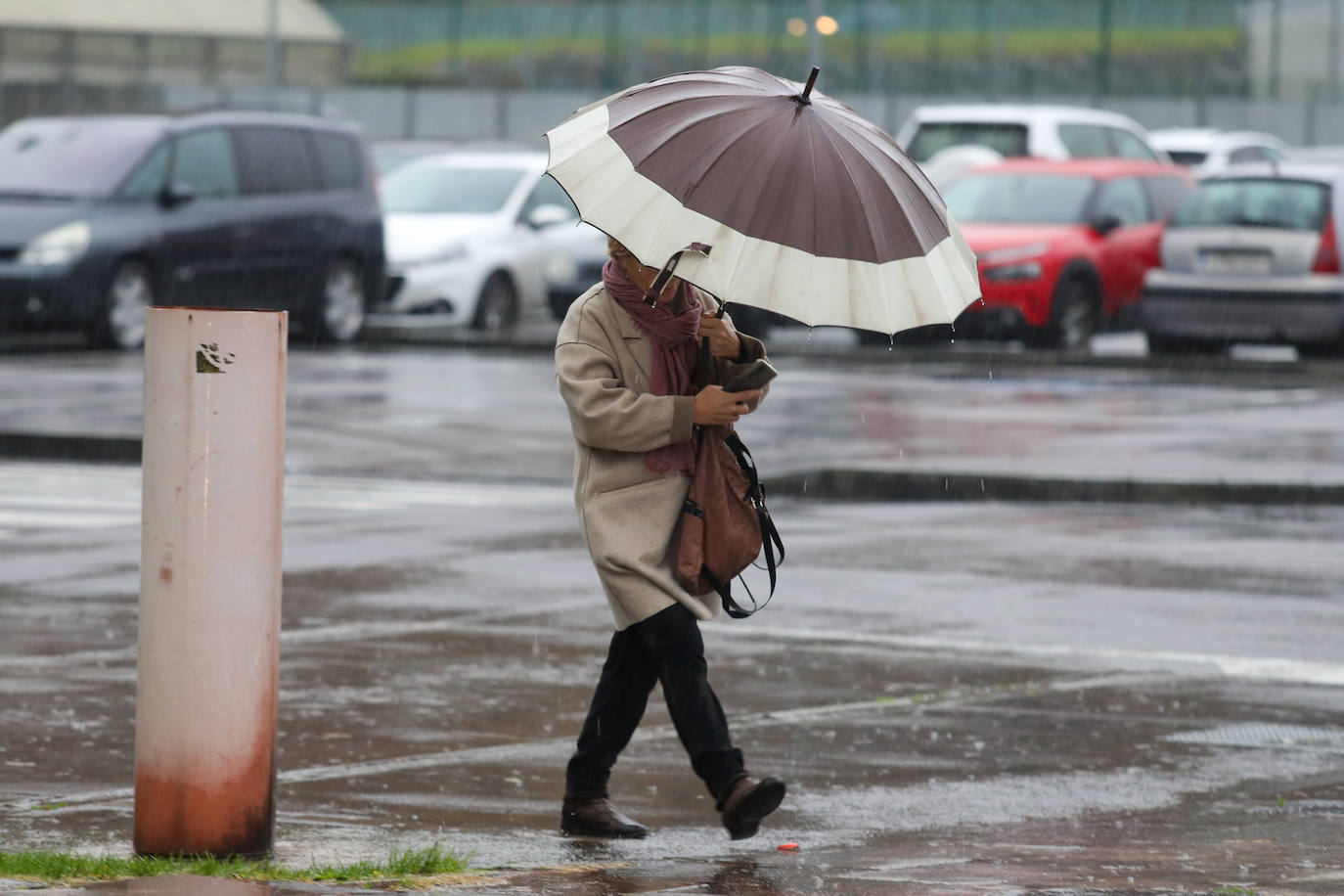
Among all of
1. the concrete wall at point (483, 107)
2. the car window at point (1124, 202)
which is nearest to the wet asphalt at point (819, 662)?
the car window at point (1124, 202)

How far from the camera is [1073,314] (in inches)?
873

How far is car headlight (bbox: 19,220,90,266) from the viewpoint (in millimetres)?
19844

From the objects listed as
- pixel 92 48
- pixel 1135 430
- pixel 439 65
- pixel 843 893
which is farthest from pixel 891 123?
pixel 843 893

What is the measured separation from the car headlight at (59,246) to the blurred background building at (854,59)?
71.1 feet

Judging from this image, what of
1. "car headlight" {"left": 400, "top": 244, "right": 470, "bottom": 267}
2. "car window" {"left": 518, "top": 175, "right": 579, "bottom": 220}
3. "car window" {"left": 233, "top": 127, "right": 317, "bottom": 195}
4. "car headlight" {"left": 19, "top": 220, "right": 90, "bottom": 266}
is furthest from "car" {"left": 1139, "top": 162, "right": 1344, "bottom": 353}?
"car headlight" {"left": 19, "top": 220, "right": 90, "bottom": 266}

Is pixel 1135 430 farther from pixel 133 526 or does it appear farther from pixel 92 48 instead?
pixel 92 48

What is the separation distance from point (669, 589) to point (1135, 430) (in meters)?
10.8

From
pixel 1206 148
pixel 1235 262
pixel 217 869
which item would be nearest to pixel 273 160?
pixel 1235 262

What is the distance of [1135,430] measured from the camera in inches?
632

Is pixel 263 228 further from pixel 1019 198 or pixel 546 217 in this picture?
pixel 1019 198

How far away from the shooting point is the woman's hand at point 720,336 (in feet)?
18.6

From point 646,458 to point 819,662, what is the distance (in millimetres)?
2679

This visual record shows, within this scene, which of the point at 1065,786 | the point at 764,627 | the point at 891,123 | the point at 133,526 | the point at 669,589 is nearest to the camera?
the point at 669,589

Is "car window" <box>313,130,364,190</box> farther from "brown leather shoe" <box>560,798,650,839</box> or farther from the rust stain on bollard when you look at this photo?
the rust stain on bollard
